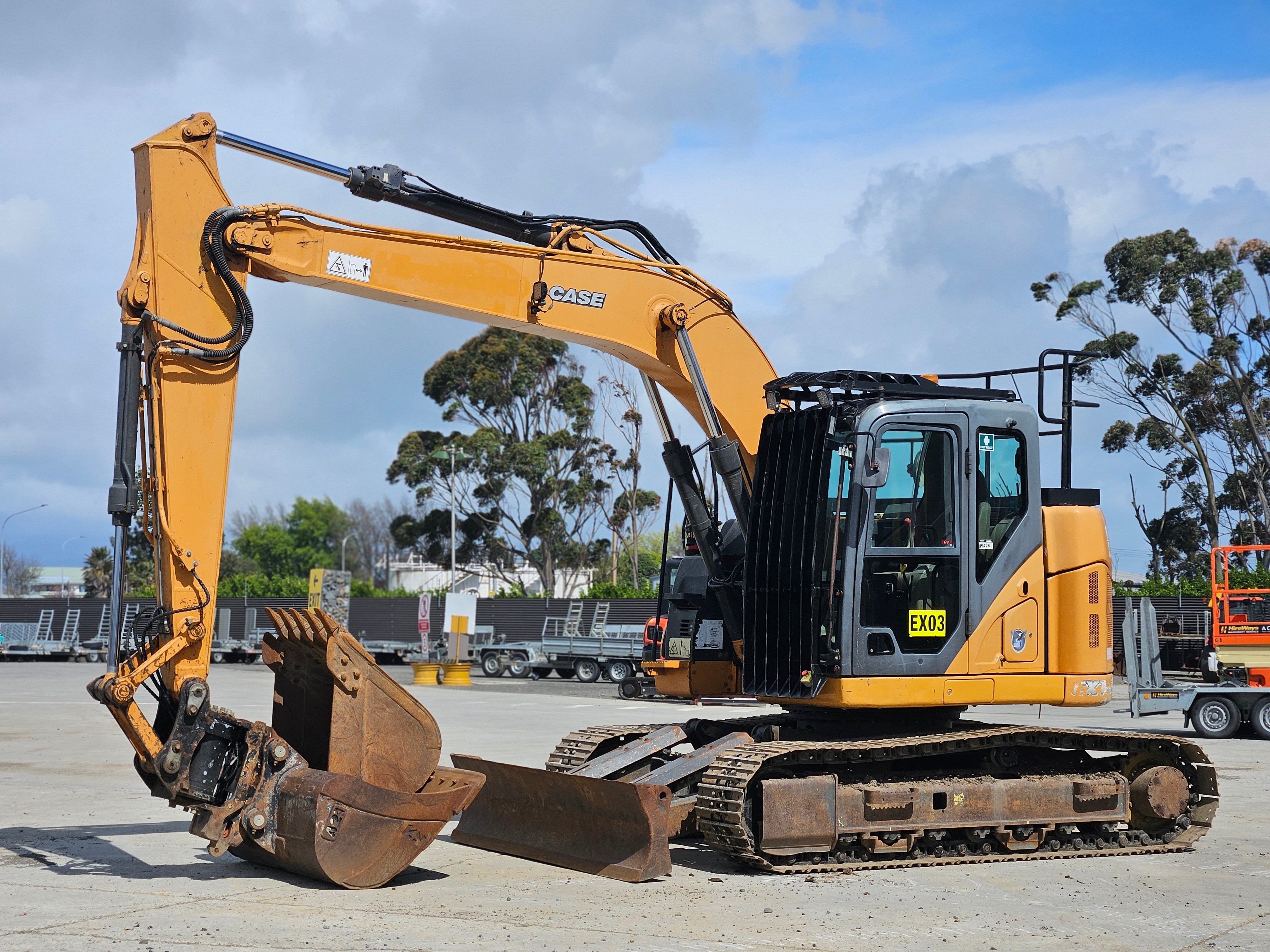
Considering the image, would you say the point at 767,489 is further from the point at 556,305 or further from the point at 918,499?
the point at 556,305

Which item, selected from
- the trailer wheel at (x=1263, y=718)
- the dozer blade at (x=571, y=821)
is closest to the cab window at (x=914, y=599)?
the dozer blade at (x=571, y=821)

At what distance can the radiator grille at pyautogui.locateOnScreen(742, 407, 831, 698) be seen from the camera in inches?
360

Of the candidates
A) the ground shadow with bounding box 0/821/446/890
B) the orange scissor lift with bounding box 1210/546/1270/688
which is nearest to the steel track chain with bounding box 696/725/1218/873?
the ground shadow with bounding box 0/821/446/890

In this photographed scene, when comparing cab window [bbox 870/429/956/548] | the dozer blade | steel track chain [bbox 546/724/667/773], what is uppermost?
cab window [bbox 870/429/956/548]

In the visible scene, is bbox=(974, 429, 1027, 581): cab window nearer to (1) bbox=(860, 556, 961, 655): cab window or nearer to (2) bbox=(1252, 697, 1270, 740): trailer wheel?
(1) bbox=(860, 556, 961, 655): cab window

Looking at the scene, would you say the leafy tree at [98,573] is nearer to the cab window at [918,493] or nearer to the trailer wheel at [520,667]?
the trailer wheel at [520,667]

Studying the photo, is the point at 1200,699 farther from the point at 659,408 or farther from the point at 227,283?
the point at 227,283

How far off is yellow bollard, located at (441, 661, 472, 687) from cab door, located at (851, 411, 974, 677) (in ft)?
85.5

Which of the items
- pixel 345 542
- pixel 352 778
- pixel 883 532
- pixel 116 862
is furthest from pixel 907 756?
pixel 345 542

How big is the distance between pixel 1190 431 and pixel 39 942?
44944mm

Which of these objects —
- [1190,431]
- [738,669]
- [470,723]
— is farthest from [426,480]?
[738,669]

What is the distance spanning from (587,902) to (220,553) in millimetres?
3213

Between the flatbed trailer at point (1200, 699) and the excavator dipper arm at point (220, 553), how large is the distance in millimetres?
14437

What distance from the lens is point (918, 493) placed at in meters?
9.34
